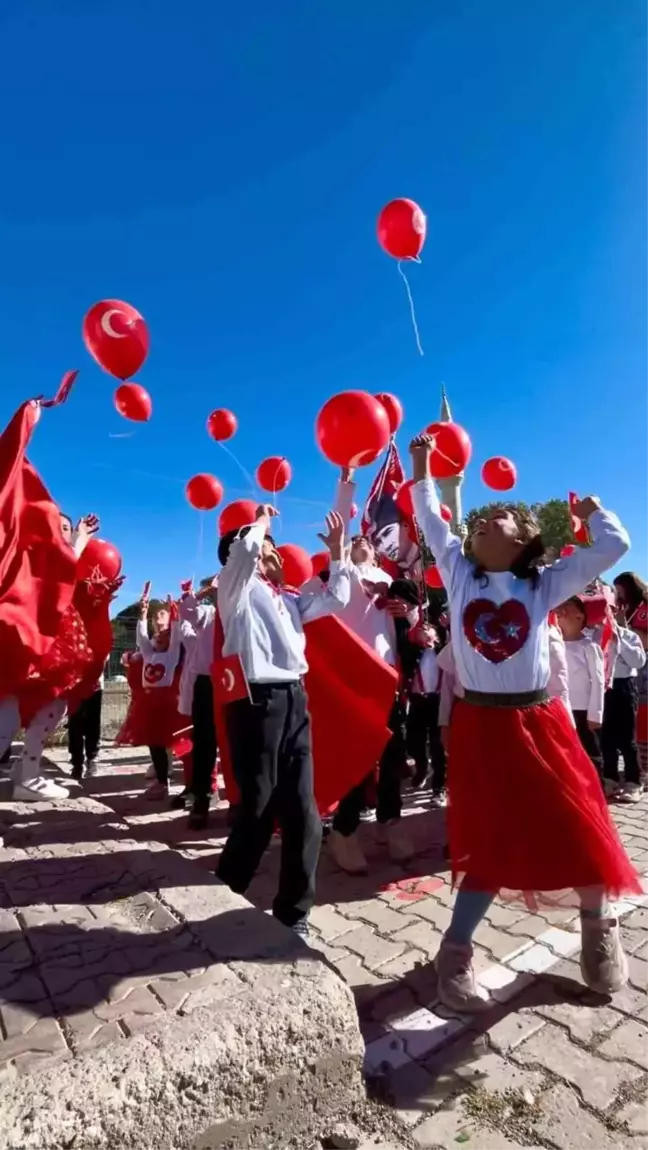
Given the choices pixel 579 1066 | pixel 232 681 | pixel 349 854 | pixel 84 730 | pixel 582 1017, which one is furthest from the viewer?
pixel 84 730

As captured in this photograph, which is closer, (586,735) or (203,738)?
(203,738)

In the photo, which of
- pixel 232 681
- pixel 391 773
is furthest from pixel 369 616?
pixel 232 681

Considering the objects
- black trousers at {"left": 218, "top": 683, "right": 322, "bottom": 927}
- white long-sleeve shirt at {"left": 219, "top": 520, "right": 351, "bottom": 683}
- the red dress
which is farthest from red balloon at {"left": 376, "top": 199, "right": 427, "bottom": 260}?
the red dress

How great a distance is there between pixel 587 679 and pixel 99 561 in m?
4.16

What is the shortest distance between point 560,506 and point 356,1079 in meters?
37.1

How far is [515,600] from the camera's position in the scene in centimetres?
248

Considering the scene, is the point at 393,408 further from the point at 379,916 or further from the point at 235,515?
the point at 379,916

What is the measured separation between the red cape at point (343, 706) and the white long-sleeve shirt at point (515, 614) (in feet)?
4.84

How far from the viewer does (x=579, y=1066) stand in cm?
203

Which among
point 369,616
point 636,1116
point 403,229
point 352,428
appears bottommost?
point 636,1116

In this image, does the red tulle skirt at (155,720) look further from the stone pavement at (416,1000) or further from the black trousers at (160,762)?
the stone pavement at (416,1000)

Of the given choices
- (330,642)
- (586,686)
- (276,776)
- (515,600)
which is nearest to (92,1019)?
(276,776)

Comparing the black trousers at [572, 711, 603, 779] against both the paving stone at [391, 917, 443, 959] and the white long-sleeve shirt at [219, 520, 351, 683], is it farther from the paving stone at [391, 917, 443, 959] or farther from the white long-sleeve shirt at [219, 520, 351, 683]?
the white long-sleeve shirt at [219, 520, 351, 683]

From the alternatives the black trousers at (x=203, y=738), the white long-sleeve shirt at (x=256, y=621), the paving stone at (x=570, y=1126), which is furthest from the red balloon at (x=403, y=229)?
the paving stone at (x=570, y=1126)
